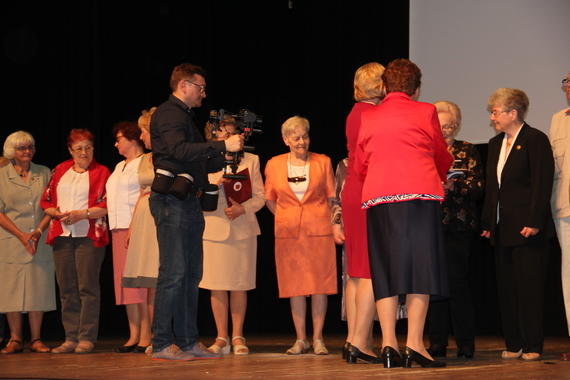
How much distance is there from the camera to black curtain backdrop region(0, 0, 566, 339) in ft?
22.8

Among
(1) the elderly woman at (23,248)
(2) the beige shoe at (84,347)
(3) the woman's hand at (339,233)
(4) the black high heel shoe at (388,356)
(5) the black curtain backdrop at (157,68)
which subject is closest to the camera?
(4) the black high heel shoe at (388,356)

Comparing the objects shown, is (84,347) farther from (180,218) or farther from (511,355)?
(511,355)

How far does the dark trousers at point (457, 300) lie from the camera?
176 inches

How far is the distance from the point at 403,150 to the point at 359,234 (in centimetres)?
62

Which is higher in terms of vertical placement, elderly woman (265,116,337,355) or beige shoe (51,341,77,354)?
elderly woman (265,116,337,355)

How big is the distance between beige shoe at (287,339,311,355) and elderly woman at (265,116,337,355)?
13mm

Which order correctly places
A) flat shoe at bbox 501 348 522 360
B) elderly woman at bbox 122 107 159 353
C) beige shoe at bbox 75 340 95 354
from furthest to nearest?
beige shoe at bbox 75 340 95 354, elderly woman at bbox 122 107 159 353, flat shoe at bbox 501 348 522 360

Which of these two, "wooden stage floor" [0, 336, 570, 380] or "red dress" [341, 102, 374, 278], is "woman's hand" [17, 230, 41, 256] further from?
"red dress" [341, 102, 374, 278]

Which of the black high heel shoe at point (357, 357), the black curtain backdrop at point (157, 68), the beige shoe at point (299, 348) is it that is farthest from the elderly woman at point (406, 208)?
the black curtain backdrop at point (157, 68)

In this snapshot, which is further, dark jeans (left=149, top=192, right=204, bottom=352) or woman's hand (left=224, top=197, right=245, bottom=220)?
woman's hand (left=224, top=197, right=245, bottom=220)

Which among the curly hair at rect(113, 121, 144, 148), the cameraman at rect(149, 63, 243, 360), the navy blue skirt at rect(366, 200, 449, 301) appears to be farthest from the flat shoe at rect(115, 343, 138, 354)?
the navy blue skirt at rect(366, 200, 449, 301)

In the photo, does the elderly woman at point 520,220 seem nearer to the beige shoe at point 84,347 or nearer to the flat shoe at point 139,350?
the flat shoe at point 139,350

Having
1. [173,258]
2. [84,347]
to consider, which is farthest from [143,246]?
[173,258]

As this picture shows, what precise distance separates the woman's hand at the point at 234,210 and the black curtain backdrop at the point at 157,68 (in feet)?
6.69
